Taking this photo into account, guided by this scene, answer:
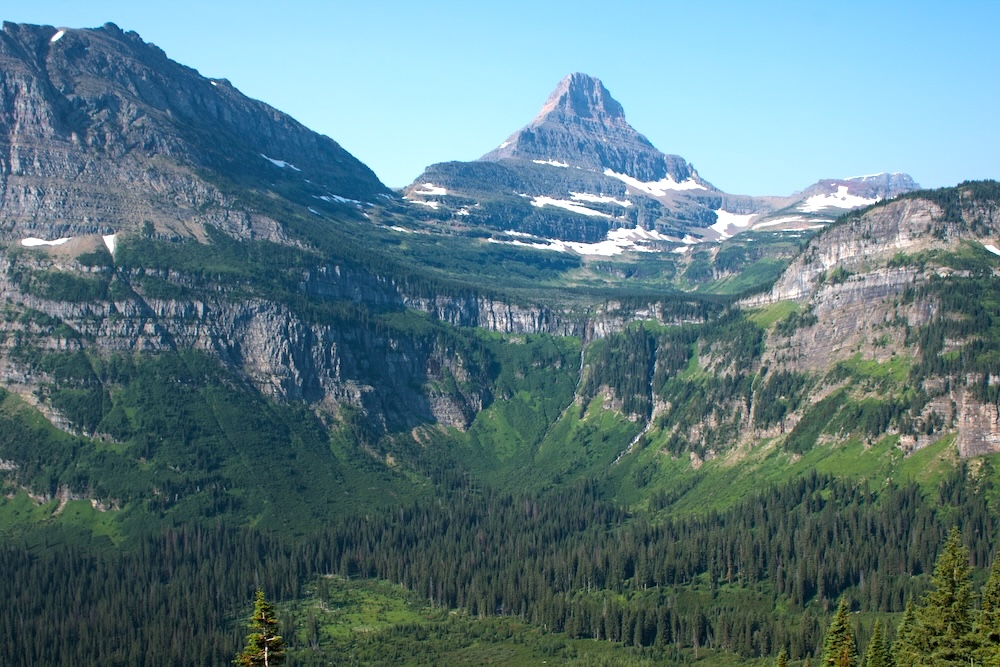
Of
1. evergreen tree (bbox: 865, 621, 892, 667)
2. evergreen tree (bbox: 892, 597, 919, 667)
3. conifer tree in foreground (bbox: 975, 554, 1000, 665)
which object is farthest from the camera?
evergreen tree (bbox: 892, 597, 919, 667)

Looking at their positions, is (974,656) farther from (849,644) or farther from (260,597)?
(260,597)

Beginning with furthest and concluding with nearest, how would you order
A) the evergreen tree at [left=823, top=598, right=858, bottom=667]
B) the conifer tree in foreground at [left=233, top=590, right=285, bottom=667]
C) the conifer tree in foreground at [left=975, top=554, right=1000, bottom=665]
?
1. the evergreen tree at [left=823, top=598, right=858, bottom=667]
2. the conifer tree in foreground at [left=975, top=554, right=1000, bottom=665]
3. the conifer tree in foreground at [left=233, top=590, right=285, bottom=667]

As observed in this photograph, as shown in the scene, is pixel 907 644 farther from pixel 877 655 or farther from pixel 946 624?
pixel 877 655

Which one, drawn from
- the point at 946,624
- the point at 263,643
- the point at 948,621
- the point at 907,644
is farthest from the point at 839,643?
the point at 263,643

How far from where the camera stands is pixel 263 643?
289ft

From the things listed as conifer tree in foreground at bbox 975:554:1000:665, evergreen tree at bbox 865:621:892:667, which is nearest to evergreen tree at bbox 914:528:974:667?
conifer tree in foreground at bbox 975:554:1000:665

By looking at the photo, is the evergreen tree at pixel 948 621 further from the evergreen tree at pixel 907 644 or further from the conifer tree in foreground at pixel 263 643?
the conifer tree in foreground at pixel 263 643

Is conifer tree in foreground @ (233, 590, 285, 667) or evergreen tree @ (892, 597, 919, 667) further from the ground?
conifer tree in foreground @ (233, 590, 285, 667)

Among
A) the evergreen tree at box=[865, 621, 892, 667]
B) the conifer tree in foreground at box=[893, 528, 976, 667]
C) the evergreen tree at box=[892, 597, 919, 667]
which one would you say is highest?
the conifer tree in foreground at box=[893, 528, 976, 667]

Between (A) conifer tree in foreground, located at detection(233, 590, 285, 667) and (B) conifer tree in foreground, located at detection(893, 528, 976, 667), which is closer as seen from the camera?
(A) conifer tree in foreground, located at detection(233, 590, 285, 667)

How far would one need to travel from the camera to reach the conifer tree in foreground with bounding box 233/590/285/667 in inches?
3423

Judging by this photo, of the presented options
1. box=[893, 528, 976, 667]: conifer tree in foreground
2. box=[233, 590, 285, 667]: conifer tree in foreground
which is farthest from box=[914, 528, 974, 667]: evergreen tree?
box=[233, 590, 285, 667]: conifer tree in foreground

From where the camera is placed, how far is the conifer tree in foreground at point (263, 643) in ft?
285

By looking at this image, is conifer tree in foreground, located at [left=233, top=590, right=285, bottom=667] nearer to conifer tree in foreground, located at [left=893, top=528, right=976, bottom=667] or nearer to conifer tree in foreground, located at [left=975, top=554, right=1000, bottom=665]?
conifer tree in foreground, located at [left=975, top=554, right=1000, bottom=665]
